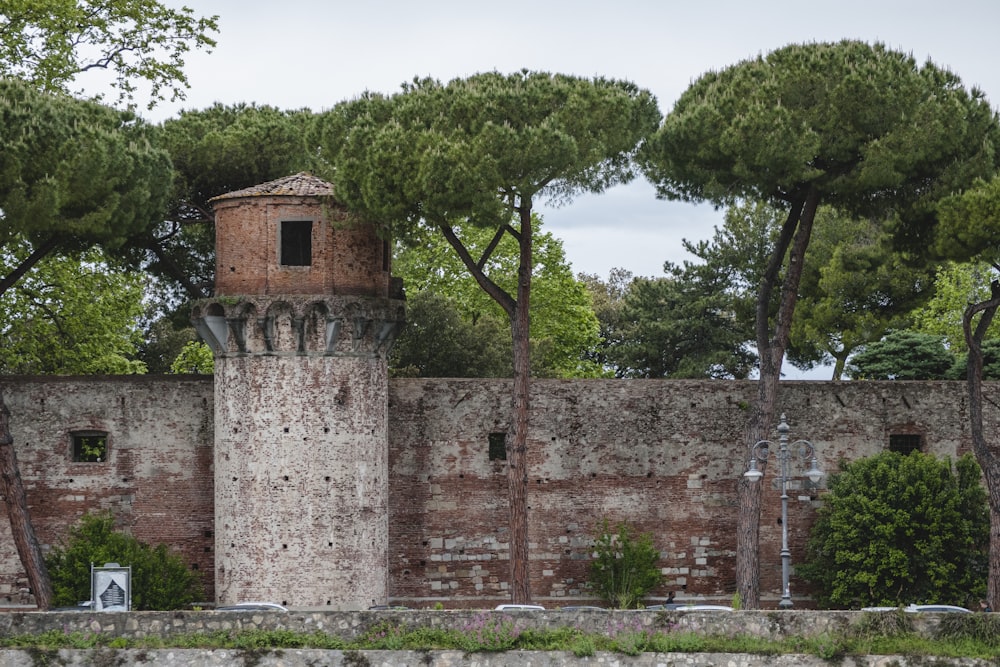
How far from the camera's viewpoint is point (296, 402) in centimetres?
3209

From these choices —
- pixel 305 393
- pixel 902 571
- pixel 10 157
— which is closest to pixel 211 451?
pixel 305 393

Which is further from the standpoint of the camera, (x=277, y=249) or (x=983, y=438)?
(x=983, y=438)

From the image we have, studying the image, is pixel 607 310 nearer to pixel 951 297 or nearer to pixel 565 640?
pixel 951 297

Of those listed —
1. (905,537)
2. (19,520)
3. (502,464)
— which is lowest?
(905,537)

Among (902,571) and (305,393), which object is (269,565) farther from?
(902,571)

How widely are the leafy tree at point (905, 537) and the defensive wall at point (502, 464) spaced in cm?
111

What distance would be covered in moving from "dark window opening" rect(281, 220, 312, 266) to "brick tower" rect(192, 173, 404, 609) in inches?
0.9

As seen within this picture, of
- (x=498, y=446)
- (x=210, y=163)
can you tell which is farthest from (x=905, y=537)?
(x=210, y=163)

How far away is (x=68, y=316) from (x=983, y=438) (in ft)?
59.9

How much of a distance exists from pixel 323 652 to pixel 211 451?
962 cm

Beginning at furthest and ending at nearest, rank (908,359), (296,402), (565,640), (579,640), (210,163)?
(908,359)
(210,163)
(296,402)
(565,640)
(579,640)

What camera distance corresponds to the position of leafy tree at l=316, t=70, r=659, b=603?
31.6m

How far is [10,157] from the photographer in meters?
31.8

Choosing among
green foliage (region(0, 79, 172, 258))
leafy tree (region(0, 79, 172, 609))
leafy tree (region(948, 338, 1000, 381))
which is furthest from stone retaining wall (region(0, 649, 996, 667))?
leafy tree (region(948, 338, 1000, 381))
